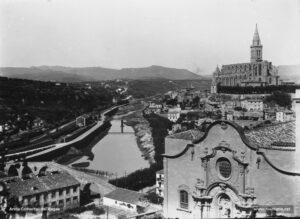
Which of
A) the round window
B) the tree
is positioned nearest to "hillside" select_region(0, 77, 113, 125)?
the tree

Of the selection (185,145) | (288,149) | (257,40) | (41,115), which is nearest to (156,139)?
(41,115)

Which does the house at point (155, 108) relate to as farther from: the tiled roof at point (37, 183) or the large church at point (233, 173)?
the large church at point (233, 173)

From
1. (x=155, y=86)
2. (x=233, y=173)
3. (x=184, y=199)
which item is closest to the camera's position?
(x=233, y=173)

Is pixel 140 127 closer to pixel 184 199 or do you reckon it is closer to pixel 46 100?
pixel 46 100

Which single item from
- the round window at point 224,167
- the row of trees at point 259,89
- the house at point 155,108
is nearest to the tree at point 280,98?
the row of trees at point 259,89

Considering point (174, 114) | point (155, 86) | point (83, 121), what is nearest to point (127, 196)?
point (83, 121)

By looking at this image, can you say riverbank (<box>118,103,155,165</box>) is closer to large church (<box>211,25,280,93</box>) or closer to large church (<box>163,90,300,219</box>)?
large church (<box>163,90,300,219</box>)
